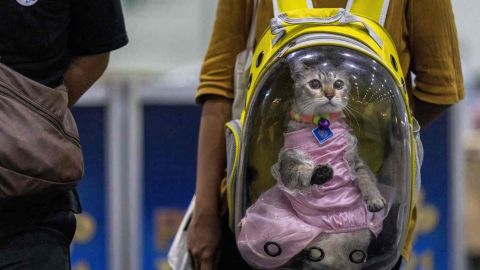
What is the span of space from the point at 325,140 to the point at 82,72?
0.57m

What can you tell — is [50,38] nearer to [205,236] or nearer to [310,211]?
[205,236]

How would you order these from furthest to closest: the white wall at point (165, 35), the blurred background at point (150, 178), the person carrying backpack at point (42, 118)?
the white wall at point (165, 35) < the blurred background at point (150, 178) < the person carrying backpack at point (42, 118)

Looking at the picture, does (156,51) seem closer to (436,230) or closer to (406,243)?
(436,230)

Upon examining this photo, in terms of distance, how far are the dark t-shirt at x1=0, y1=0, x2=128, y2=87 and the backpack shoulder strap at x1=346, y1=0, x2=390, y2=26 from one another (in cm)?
48

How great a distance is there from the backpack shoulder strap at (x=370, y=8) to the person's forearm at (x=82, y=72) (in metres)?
0.53

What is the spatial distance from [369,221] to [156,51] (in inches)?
171

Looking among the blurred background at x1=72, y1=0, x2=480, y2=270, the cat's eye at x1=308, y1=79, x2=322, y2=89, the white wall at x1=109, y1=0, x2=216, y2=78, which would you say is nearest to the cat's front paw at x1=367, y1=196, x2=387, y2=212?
the cat's eye at x1=308, y1=79, x2=322, y2=89

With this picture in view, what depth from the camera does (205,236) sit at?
213 centimetres

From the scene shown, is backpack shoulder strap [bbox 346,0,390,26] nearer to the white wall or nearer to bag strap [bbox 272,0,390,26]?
bag strap [bbox 272,0,390,26]

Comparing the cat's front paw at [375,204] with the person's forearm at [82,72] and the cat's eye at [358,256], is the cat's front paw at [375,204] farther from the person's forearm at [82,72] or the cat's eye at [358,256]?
the person's forearm at [82,72]

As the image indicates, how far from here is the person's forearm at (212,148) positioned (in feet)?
7.02

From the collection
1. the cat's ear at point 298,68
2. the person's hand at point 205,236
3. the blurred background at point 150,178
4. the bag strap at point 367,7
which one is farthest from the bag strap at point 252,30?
the blurred background at point 150,178

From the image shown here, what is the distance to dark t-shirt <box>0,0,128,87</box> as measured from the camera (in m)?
2.04

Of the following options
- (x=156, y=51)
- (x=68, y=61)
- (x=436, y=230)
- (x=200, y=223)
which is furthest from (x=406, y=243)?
(x=156, y=51)
